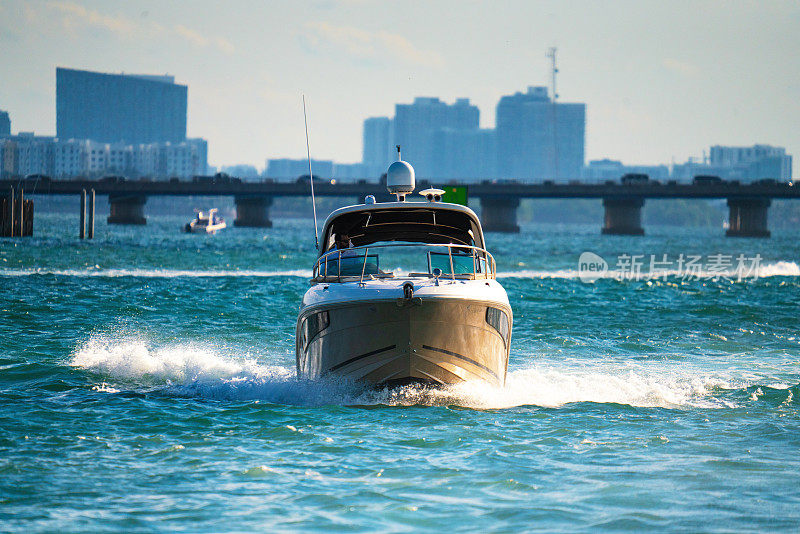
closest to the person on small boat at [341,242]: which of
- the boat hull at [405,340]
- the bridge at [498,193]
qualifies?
the boat hull at [405,340]

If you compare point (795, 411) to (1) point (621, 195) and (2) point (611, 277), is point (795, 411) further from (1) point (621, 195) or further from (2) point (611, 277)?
(1) point (621, 195)

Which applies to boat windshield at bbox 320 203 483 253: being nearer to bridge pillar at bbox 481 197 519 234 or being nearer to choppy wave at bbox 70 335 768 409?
choppy wave at bbox 70 335 768 409

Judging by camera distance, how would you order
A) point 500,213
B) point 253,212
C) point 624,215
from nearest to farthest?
point 500,213 < point 624,215 < point 253,212

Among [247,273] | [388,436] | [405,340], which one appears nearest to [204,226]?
[247,273]

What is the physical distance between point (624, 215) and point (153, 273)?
11588 cm

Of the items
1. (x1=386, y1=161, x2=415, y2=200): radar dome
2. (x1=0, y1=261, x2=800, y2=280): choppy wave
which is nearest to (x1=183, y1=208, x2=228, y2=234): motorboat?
(x1=0, y1=261, x2=800, y2=280): choppy wave

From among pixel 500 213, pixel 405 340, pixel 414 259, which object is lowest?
pixel 405 340

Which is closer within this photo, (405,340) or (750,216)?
(405,340)

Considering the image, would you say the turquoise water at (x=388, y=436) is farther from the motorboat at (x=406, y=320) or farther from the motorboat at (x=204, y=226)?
the motorboat at (x=204, y=226)

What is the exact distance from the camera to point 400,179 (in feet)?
61.4

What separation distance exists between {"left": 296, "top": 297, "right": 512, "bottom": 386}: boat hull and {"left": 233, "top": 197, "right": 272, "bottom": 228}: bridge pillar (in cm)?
14864

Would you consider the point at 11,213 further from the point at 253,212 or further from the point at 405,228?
the point at 253,212

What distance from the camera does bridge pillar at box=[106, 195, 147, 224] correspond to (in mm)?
157375

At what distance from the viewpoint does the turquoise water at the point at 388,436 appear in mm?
10305
